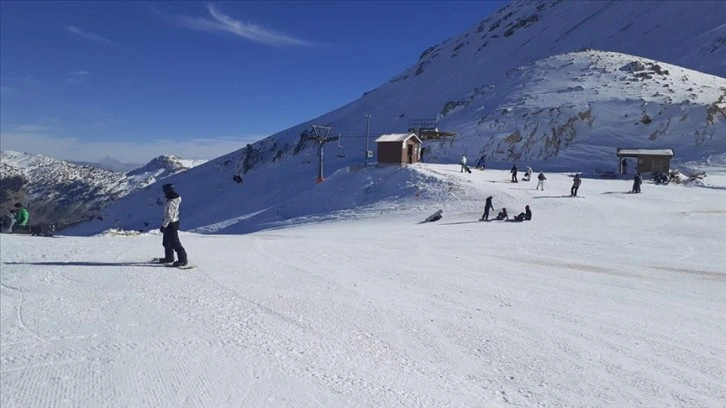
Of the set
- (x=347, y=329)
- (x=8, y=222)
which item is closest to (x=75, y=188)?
(x=8, y=222)

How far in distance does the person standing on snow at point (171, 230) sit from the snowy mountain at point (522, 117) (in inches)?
880

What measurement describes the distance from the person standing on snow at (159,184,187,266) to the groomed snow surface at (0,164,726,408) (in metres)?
0.35

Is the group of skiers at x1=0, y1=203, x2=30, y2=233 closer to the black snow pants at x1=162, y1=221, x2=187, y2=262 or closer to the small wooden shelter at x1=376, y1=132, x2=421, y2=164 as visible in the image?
the black snow pants at x1=162, y1=221, x2=187, y2=262

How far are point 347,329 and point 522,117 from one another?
2067 inches

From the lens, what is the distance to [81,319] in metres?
5.80

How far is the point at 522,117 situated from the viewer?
53250 mm

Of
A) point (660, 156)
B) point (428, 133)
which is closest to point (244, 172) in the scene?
point (428, 133)

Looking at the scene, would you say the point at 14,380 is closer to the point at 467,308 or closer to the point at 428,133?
the point at 467,308

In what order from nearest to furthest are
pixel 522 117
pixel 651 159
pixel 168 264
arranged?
1. pixel 168 264
2. pixel 651 159
3. pixel 522 117

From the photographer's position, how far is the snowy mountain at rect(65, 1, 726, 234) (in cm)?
4369

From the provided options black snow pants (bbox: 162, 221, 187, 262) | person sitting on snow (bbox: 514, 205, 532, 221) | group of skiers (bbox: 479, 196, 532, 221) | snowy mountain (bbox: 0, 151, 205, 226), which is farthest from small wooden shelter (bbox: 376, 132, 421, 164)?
snowy mountain (bbox: 0, 151, 205, 226)

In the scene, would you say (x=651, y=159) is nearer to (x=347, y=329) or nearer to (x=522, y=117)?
(x=522, y=117)

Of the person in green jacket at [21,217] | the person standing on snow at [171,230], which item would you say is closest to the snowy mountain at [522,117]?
the person in green jacket at [21,217]

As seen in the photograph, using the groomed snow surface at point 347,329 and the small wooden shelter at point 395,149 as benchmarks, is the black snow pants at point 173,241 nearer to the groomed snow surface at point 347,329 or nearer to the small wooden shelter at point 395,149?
the groomed snow surface at point 347,329
